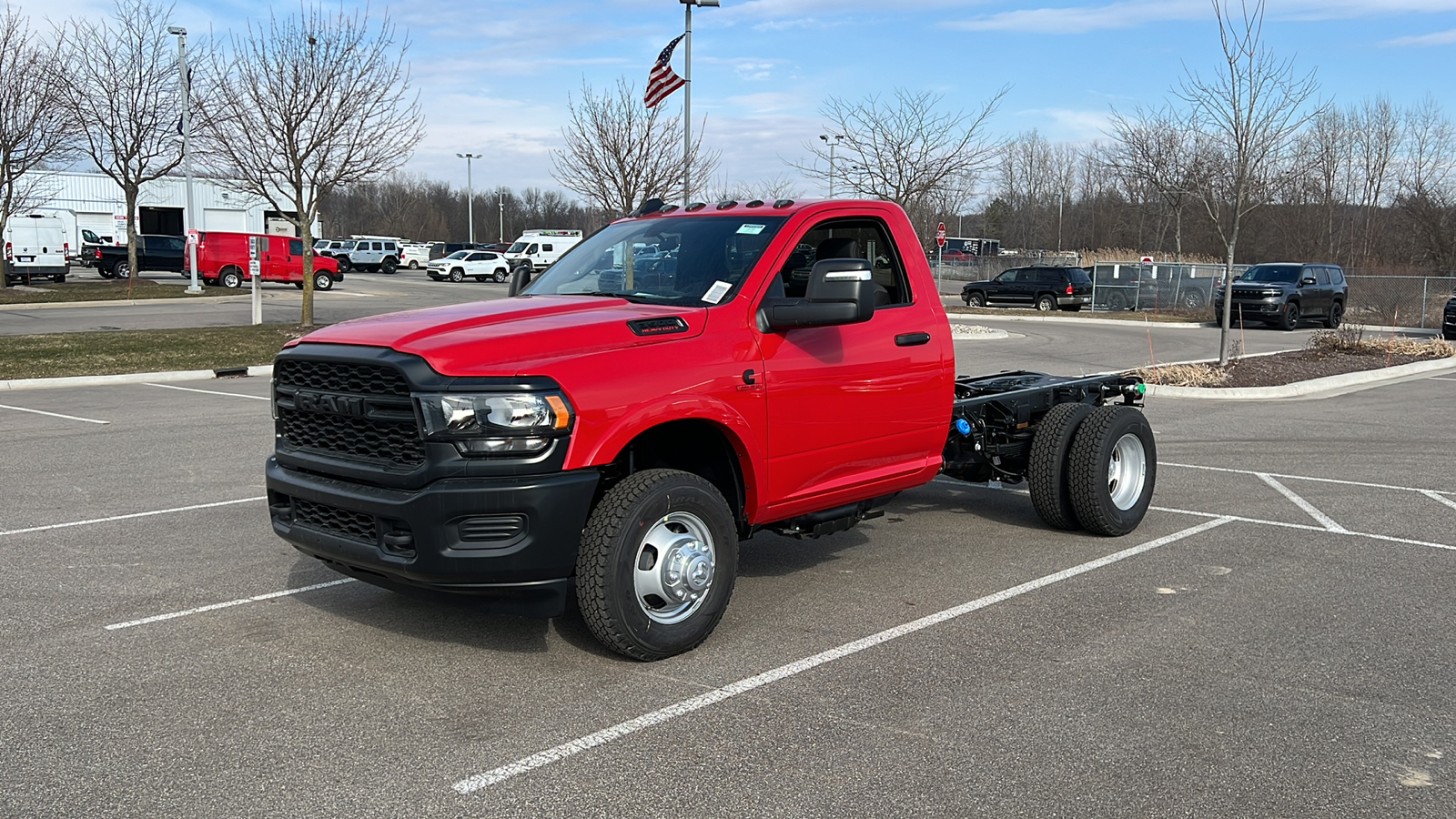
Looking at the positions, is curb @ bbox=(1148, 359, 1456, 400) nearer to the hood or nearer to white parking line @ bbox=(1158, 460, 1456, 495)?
white parking line @ bbox=(1158, 460, 1456, 495)

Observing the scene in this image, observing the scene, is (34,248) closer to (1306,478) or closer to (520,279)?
(520,279)

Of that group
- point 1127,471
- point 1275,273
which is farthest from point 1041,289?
point 1127,471

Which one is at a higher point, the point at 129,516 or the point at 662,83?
the point at 662,83

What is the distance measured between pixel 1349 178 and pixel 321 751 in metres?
66.1

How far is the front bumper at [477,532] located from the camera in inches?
175

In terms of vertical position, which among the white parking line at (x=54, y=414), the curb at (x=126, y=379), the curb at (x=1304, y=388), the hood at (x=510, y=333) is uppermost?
the hood at (x=510, y=333)

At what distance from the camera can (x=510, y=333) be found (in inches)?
187

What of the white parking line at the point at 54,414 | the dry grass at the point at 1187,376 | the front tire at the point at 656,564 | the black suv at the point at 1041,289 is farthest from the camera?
the black suv at the point at 1041,289

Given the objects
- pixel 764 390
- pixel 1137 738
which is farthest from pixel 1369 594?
pixel 764 390

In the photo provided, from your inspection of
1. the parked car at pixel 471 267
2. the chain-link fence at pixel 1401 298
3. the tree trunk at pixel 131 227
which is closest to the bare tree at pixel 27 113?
the tree trunk at pixel 131 227

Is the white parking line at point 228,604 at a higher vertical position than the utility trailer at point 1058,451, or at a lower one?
lower

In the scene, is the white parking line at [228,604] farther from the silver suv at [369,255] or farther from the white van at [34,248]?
the silver suv at [369,255]

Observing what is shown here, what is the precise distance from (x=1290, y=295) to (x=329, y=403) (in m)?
30.5

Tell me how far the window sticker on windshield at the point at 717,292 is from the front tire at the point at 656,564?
0.88 metres
